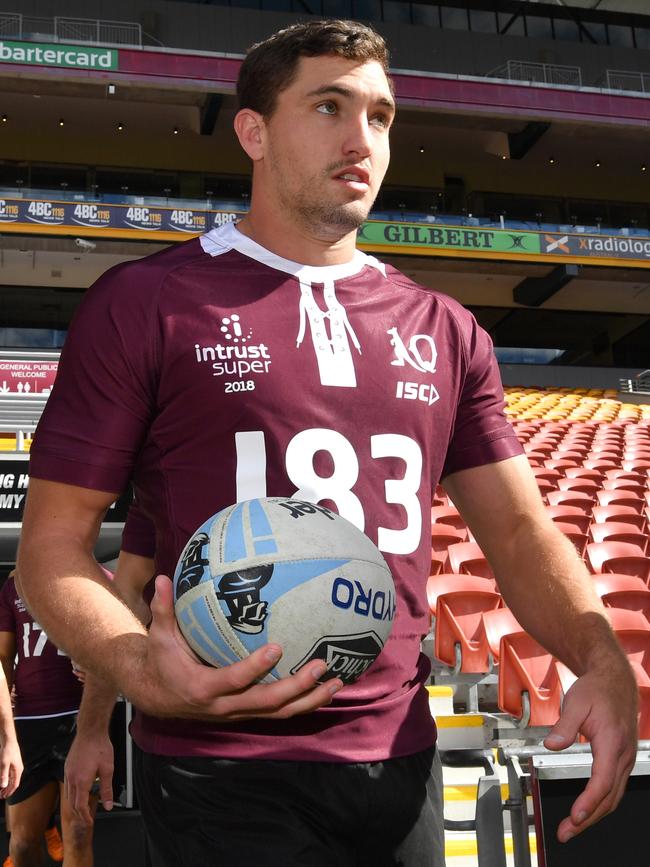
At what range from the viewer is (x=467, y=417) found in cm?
182

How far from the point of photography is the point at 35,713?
4340mm

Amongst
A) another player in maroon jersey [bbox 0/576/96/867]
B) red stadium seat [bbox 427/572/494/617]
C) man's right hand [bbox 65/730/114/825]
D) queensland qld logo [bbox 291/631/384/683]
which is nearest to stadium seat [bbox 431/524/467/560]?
red stadium seat [bbox 427/572/494/617]

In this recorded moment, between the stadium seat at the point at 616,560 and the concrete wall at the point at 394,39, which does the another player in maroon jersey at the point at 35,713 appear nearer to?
the stadium seat at the point at 616,560

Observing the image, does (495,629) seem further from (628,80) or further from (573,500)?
(628,80)

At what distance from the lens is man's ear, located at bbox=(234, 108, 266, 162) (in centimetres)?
179

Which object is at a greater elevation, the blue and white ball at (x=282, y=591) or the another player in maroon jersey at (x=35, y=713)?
the blue and white ball at (x=282, y=591)

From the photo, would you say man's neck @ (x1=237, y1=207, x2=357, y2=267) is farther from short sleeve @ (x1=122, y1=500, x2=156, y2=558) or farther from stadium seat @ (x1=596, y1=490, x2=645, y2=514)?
stadium seat @ (x1=596, y1=490, x2=645, y2=514)

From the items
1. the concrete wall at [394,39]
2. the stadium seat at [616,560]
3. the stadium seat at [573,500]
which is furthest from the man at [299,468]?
the concrete wall at [394,39]

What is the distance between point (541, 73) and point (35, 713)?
24660 millimetres

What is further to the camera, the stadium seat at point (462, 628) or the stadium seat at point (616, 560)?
the stadium seat at point (616, 560)

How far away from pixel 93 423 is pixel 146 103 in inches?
889

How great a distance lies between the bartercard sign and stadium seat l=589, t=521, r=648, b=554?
1763 centimetres

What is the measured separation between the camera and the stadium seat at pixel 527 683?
3.82 metres

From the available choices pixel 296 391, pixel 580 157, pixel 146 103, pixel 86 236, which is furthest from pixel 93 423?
pixel 580 157
